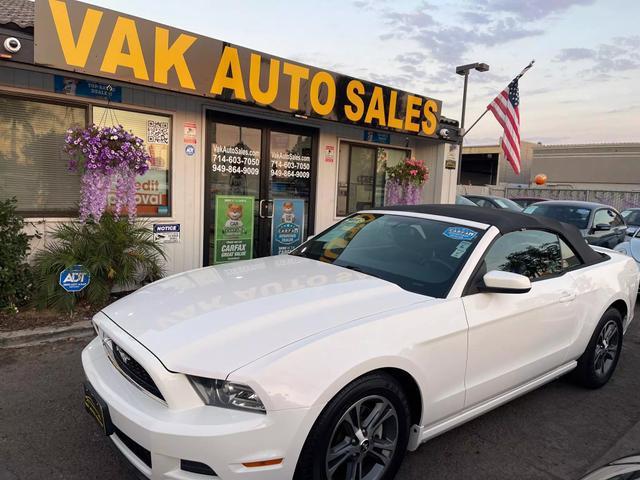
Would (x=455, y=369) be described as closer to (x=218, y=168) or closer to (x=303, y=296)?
(x=303, y=296)

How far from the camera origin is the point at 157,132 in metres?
6.73

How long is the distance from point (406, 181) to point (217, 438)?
7719 mm

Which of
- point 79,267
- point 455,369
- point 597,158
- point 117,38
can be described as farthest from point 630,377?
point 597,158

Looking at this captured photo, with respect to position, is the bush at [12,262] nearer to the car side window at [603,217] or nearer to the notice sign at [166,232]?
the notice sign at [166,232]

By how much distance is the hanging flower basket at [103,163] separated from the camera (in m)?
5.48

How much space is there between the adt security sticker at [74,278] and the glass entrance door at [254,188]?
2231mm

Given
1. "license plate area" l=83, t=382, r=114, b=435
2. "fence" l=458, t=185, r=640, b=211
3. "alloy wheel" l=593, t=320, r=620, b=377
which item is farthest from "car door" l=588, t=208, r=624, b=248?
"fence" l=458, t=185, r=640, b=211

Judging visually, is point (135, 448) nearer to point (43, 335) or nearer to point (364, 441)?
point (364, 441)

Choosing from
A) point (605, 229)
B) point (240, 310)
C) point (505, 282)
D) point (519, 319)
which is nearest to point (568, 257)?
point (519, 319)

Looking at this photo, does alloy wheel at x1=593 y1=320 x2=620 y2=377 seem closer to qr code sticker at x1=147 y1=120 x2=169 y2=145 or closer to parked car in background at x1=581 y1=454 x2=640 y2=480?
parked car in background at x1=581 y1=454 x2=640 y2=480

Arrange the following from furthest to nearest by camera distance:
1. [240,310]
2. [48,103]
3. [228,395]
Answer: [48,103]
[240,310]
[228,395]

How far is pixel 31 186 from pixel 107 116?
4.21ft

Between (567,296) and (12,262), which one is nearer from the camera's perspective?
(567,296)

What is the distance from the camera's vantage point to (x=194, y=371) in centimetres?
213
